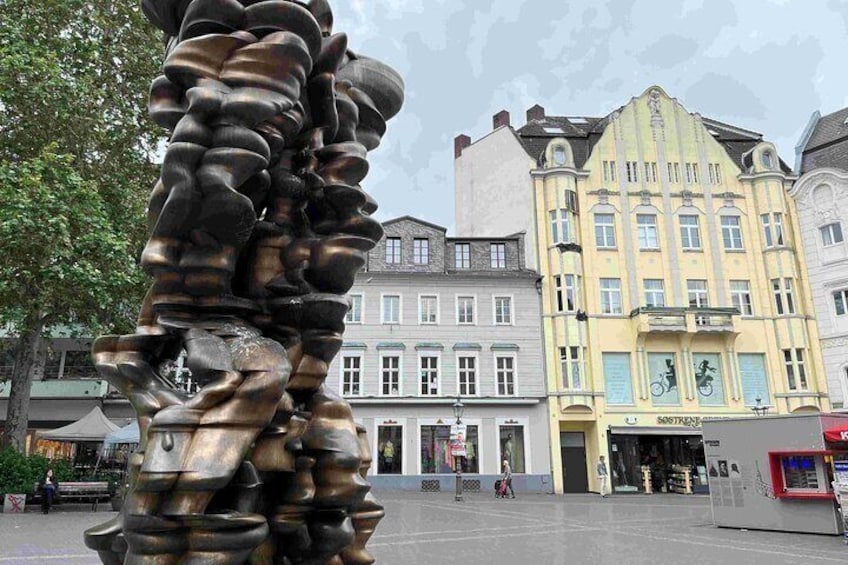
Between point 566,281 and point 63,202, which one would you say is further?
point 566,281

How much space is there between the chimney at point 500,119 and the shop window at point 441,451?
18.4 metres

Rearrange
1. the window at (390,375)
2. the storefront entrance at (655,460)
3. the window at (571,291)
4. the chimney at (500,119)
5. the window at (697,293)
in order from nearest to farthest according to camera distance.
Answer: the storefront entrance at (655,460) < the window at (390,375) < the window at (571,291) < the window at (697,293) < the chimney at (500,119)

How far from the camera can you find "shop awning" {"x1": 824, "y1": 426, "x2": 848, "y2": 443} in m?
12.3

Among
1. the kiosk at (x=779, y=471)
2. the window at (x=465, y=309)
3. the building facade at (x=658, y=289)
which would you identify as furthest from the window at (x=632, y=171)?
the kiosk at (x=779, y=471)

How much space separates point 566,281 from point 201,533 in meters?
27.8

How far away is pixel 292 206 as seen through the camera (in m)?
4.32

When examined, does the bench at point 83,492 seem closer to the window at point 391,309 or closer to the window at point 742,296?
the window at point 391,309

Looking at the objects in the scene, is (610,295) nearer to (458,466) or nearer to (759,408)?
(759,408)

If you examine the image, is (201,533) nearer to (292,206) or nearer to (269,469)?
(269,469)

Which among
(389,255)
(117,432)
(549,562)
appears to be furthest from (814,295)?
(117,432)

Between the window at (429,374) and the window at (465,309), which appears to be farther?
the window at (465,309)

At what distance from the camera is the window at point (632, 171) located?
105 ft

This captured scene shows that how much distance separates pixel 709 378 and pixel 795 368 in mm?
3886

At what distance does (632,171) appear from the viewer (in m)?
32.0
